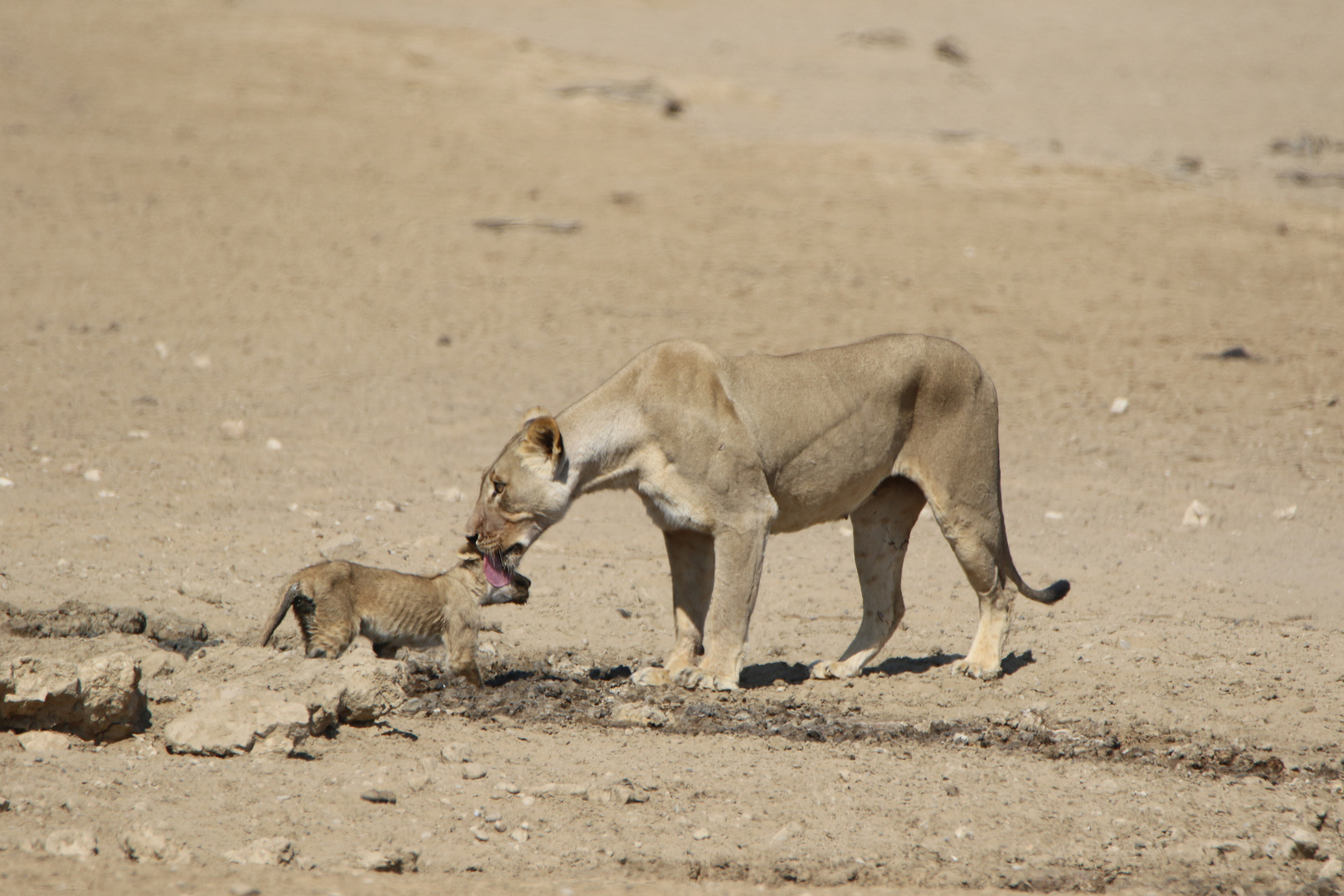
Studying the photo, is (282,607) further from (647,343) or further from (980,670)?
(647,343)

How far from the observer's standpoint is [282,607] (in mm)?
6648

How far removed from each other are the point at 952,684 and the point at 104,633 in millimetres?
4205

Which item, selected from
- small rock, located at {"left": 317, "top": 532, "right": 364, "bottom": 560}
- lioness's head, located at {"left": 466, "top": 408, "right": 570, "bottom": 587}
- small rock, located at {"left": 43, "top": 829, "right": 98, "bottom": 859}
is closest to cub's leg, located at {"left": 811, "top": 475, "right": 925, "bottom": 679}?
lioness's head, located at {"left": 466, "top": 408, "right": 570, "bottom": 587}

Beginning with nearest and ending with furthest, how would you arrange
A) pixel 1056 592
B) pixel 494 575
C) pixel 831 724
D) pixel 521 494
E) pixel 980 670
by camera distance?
pixel 831 724, pixel 521 494, pixel 494 575, pixel 980 670, pixel 1056 592

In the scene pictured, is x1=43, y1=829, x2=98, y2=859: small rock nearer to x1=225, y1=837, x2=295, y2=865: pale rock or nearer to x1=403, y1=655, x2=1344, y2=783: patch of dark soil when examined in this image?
x1=225, y1=837, x2=295, y2=865: pale rock

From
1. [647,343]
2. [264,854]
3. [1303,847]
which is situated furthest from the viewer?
[647,343]

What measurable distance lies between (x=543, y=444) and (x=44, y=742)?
2413 millimetres

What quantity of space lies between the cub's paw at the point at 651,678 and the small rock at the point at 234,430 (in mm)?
5495

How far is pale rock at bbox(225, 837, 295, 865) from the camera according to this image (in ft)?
15.9

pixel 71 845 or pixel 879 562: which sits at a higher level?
pixel 71 845

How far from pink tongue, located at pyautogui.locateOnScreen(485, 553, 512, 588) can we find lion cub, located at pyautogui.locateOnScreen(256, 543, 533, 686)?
22mm

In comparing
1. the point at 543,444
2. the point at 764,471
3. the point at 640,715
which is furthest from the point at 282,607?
the point at 764,471

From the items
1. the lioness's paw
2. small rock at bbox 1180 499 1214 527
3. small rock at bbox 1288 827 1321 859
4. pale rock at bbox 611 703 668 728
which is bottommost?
small rock at bbox 1180 499 1214 527

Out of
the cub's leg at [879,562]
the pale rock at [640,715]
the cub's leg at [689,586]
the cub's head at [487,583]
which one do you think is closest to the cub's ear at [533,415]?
the cub's head at [487,583]
